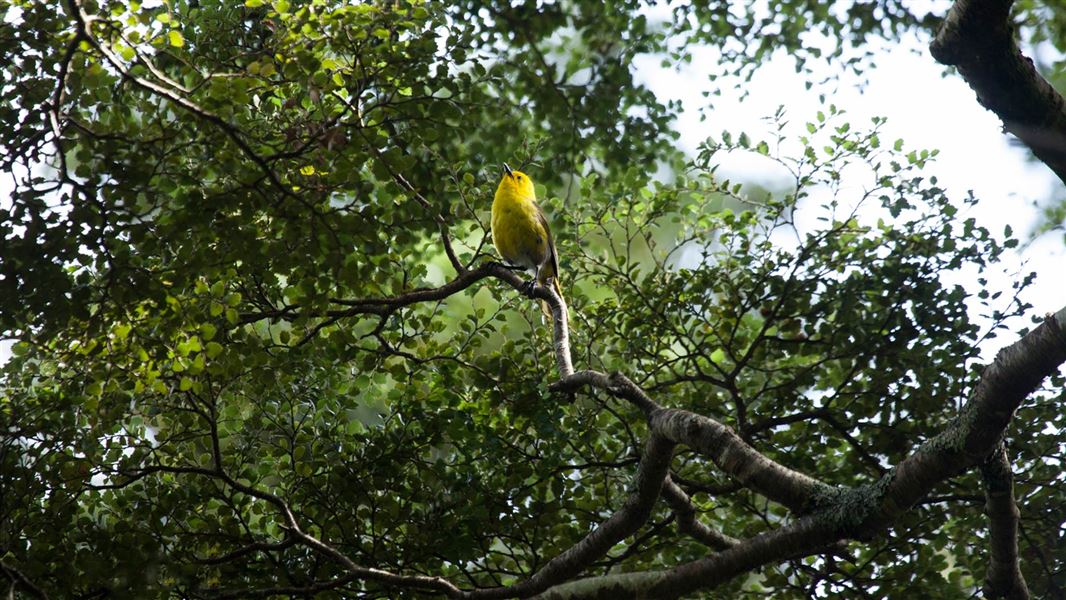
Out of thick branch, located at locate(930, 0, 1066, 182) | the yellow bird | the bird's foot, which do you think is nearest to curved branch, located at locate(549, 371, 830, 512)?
the bird's foot

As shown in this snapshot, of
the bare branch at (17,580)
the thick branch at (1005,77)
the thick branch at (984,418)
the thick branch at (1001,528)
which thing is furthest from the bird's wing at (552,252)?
the bare branch at (17,580)

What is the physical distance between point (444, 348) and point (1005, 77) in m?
3.04

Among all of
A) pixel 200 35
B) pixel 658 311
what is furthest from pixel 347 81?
pixel 658 311

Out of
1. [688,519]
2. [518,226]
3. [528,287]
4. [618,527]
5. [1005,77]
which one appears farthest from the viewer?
[518,226]

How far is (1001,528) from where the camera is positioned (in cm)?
369

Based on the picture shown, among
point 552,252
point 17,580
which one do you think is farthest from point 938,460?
point 552,252

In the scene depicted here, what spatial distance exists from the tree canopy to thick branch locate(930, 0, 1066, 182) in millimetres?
17

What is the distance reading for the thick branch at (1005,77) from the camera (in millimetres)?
3465

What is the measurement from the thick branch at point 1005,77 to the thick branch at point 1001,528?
47.4 inches

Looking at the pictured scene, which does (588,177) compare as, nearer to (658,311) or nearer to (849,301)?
(658,311)

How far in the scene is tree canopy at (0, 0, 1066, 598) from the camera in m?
3.51

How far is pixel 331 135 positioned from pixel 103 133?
893mm

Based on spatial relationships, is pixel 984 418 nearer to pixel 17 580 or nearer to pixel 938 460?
pixel 938 460

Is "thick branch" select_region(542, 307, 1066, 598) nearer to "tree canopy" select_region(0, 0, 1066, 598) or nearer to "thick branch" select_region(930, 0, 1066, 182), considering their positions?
"tree canopy" select_region(0, 0, 1066, 598)
